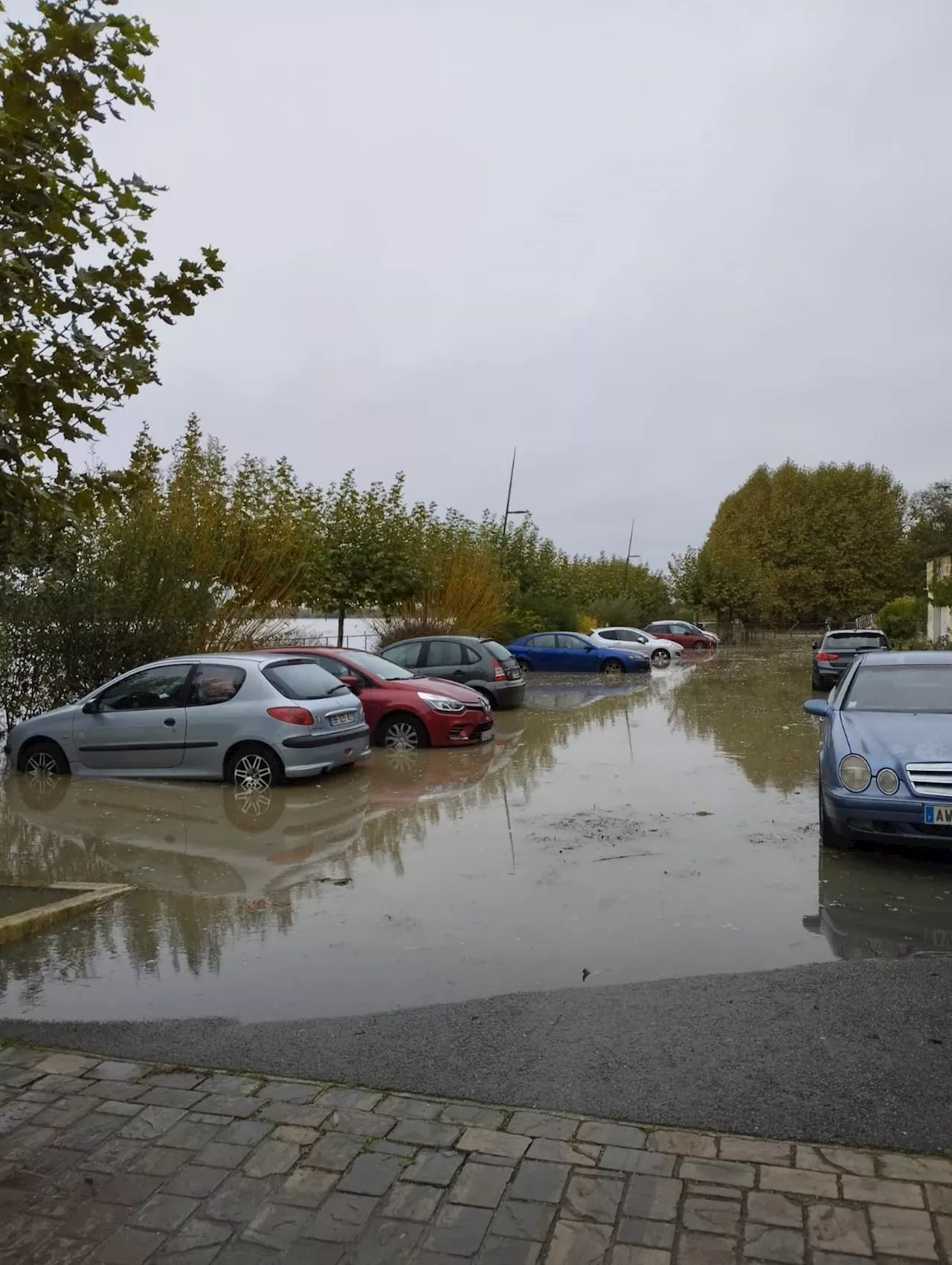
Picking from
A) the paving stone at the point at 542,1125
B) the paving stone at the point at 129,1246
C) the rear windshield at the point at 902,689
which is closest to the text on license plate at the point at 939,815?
the rear windshield at the point at 902,689

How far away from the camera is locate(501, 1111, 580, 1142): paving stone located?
3.85 metres

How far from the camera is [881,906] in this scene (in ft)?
22.9

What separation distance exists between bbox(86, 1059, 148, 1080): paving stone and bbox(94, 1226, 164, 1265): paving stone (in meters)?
1.15

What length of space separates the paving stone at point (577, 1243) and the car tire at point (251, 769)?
879 centimetres

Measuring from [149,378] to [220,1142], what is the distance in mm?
3034

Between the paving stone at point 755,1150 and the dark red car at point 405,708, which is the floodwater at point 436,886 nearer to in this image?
the dark red car at point 405,708

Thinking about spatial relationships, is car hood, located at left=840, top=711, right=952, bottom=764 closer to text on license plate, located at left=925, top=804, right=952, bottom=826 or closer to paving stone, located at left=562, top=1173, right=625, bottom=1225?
text on license plate, located at left=925, top=804, right=952, bottom=826

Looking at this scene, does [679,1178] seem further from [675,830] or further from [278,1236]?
[675,830]

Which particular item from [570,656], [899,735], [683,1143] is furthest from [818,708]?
[570,656]

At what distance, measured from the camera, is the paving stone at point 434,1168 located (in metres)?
3.55

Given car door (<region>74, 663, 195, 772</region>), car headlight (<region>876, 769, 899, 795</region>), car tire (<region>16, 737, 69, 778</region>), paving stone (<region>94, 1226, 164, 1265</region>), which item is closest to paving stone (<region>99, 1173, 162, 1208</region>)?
paving stone (<region>94, 1226, 164, 1265</region>)

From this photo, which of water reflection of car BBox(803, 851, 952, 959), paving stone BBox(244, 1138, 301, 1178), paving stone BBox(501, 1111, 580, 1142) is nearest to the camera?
paving stone BBox(244, 1138, 301, 1178)

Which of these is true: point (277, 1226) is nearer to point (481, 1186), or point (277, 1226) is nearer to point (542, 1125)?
point (481, 1186)

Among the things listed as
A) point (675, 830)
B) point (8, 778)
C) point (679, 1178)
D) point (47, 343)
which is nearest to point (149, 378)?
point (47, 343)
